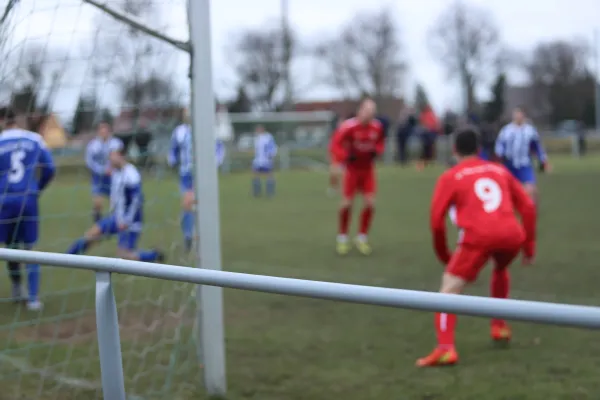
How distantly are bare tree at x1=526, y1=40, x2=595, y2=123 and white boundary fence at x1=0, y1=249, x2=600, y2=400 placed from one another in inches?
2118

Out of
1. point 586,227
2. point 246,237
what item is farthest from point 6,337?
point 586,227

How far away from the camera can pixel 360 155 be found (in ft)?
33.1

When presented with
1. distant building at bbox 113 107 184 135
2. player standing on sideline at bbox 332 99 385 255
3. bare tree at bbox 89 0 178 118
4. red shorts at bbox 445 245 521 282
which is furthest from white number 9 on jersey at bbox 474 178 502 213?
player standing on sideline at bbox 332 99 385 255

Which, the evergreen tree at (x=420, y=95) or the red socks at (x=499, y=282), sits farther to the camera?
the evergreen tree at (x=420, y=95)

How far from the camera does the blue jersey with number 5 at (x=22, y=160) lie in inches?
232

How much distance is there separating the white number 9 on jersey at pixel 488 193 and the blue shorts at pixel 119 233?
3546mm

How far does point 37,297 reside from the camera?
20.4 feet

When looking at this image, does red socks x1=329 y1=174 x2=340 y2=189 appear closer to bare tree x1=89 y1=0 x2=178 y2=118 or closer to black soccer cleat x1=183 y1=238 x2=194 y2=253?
black soccer cleat x1=183 y1=238 x2=194 y2=253

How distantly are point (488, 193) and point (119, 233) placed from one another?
427cm

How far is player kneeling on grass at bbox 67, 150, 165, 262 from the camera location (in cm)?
770

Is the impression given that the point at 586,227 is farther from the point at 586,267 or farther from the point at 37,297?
the point at 37,297

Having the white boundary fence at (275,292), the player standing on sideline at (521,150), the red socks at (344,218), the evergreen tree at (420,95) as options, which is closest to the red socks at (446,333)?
the white boundary fence at (275,292)

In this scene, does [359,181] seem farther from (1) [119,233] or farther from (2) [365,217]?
(1) [119,233]

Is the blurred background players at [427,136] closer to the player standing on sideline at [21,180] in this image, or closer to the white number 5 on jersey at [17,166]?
the player standing on sideline at [21,180]
